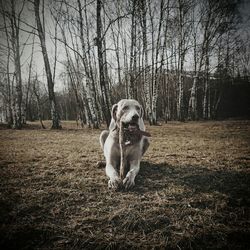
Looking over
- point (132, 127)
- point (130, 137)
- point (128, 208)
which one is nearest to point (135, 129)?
point (132, 127)

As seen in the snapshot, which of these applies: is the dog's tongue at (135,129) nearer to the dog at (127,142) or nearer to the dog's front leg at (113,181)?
the dog at (127,142)

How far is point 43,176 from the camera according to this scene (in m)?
2.70

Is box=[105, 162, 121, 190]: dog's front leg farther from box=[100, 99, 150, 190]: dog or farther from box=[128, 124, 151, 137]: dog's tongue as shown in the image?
box=[128, 124, 151, 137]: dog's tongue

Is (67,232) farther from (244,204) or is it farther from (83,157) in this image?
(83,157)

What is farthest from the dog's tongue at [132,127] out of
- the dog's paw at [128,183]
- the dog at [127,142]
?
the dog's paw at [128,183]

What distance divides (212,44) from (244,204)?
579 inches

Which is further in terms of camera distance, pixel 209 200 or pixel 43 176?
pixel 43 176

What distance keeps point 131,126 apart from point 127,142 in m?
0.24

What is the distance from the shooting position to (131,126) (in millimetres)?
2277

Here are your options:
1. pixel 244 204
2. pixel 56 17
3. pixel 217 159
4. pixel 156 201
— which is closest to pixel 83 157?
pixel 156 201

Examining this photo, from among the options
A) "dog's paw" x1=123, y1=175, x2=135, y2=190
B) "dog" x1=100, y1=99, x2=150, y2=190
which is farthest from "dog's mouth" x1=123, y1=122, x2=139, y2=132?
"dog's paw" x1=123, y1=175, x2=135, y2=190

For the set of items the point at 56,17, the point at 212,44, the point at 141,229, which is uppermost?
the point at 56,17

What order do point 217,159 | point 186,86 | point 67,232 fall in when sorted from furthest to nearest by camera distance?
point 186,86, point 217,159, point 67,232

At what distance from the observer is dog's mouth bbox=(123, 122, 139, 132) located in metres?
2.26
